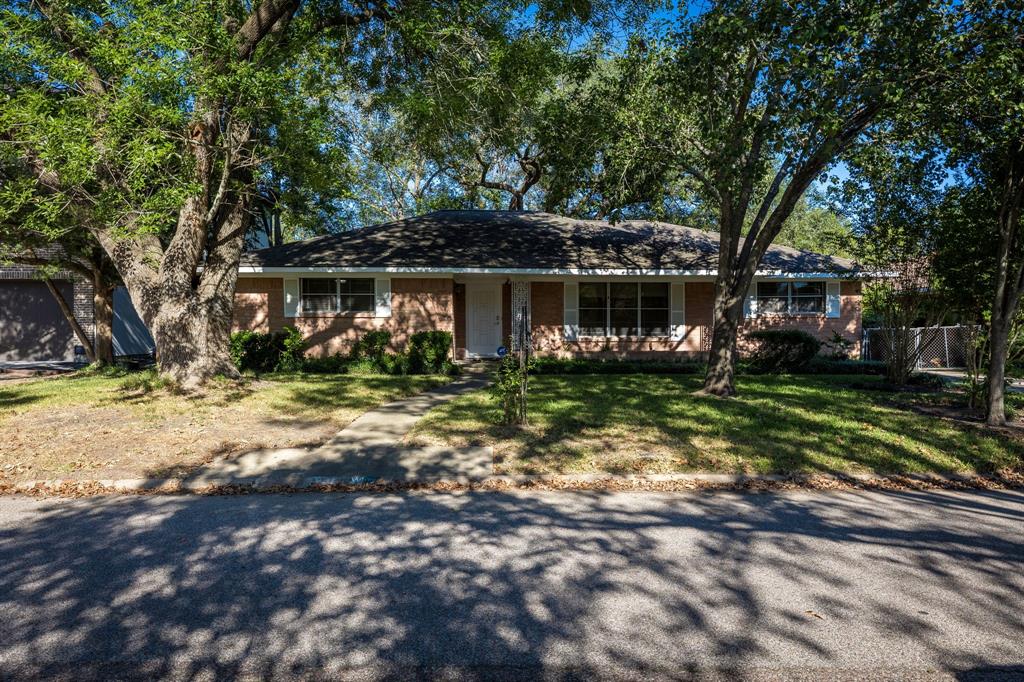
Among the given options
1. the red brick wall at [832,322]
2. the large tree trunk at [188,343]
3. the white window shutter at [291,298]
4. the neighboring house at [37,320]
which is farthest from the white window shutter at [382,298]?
the neighboring house at [37,320]

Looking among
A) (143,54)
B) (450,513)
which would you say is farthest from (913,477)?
(143,54)

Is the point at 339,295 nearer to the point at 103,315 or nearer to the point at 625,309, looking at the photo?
the point at 103,315

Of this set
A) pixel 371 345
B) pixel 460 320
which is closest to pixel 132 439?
pixel 371 345

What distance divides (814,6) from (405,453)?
24.6ft

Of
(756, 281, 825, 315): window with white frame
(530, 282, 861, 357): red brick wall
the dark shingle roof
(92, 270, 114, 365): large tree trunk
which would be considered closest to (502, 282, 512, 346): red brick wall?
(530, 282, 861, 357): red brick wall

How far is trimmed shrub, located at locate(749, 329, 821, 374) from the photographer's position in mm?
16438

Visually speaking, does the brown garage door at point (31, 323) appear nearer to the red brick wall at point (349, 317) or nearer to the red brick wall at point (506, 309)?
the red brick wall at point (349, 317)

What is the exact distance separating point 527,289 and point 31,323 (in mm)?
18390

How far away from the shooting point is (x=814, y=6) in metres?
7.69

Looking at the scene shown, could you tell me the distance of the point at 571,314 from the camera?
61.2ft

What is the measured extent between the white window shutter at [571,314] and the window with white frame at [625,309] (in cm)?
16

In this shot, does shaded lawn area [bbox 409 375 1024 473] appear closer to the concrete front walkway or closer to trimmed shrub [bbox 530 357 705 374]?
the concrete front walkway

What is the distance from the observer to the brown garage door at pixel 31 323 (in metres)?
22.2

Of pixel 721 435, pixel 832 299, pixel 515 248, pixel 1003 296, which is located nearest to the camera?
pixel 721 435
